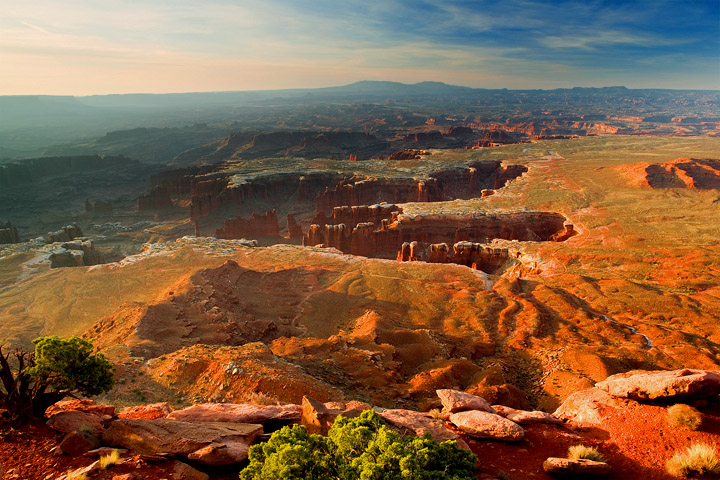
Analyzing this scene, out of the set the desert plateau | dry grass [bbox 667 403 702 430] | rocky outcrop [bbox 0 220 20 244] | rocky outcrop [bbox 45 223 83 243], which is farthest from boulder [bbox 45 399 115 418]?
rocky outcrop [bbox 0 220 20 244]

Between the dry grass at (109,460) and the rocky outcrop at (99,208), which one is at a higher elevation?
the dry grass at (109,460)

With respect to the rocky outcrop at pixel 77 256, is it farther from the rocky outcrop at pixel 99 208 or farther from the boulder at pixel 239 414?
the boulder at pixel 239 414

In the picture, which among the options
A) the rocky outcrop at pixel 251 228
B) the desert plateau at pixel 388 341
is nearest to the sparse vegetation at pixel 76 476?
the desert plateau at pixel 388 341

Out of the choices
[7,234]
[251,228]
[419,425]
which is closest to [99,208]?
[7,234]

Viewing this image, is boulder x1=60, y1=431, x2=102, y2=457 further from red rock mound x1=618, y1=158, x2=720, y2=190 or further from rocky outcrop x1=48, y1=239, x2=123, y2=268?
red rock mound x1=618, y1=158, x2=720, y2=190

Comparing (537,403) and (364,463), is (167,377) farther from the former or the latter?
(537,403)

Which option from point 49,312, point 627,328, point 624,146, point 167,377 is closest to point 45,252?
point 49,312
